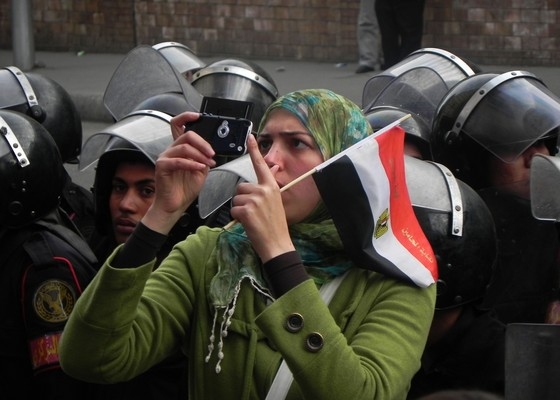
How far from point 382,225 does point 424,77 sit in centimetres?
253

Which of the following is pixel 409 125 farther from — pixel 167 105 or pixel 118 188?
pixel 118 188

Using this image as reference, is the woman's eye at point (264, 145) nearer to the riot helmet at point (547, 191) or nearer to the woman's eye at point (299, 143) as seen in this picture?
the woman's eye at point (299, 143)

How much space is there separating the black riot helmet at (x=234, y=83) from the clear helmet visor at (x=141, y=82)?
0.10 m

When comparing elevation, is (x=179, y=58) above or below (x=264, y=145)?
below

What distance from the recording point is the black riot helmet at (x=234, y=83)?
5.64m

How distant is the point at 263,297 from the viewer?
2949 millimetres

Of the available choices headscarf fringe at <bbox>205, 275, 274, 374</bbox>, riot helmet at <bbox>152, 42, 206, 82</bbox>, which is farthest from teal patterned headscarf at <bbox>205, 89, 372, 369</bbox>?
riot helmet at <bbox>152, 42, 206, 82</bbox>

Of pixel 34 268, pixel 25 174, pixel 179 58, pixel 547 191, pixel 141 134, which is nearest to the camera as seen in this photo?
pixel 547 191

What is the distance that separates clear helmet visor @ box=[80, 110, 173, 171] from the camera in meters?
4.41

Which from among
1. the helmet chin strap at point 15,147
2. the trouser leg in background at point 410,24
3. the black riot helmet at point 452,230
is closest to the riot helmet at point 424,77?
the black riot helmet at point 452,230

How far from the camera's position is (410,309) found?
114 inches

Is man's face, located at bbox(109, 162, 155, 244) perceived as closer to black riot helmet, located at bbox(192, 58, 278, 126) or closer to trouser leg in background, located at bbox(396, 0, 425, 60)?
black riot helmet, located at bbox(192, 58, 278, 126)

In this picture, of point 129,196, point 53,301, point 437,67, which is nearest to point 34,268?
point 53,301

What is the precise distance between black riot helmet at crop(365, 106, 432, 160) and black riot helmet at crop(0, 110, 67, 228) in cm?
111
